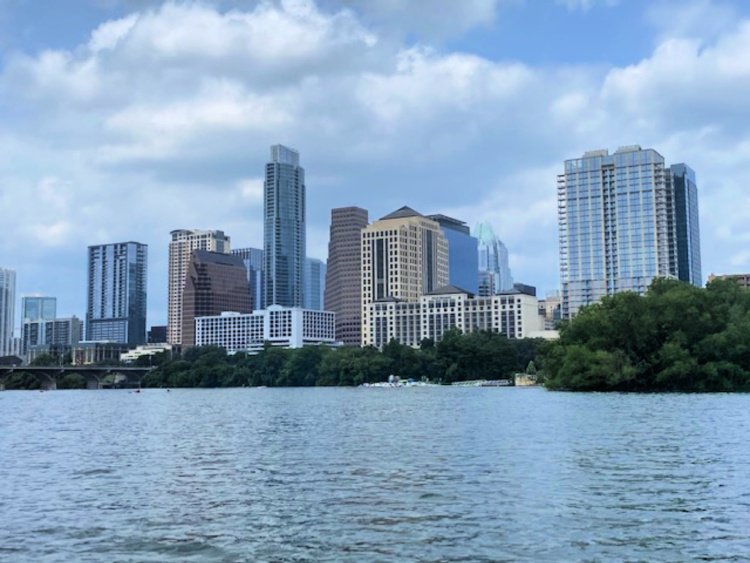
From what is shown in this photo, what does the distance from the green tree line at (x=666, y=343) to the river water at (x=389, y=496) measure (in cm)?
5919

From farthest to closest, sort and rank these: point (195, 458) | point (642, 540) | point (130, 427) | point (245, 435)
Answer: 1. point (130, 427)
2. point (245, 435)
3. point (195, 458)
4. point (642, 540)

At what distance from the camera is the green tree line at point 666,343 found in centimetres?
11106

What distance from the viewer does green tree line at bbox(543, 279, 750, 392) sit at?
364ft

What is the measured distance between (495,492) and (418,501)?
2.95 meters

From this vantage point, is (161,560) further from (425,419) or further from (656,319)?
(656,319)

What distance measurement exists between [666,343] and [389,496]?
9256 centimetres

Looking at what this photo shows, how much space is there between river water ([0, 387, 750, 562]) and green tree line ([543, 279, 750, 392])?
194 feet

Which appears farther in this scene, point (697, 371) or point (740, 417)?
point (697, 371)

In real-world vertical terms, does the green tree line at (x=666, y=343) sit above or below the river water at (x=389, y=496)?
above

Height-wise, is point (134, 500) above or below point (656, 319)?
below

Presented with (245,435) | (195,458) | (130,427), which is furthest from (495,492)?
(130,427)

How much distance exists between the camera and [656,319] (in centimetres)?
11419

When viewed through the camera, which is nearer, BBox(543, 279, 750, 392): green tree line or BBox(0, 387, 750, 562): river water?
BBox(0, 387, 750, 562): river water

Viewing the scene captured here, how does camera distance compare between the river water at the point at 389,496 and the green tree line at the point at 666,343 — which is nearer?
the river water at the point at 389,496
